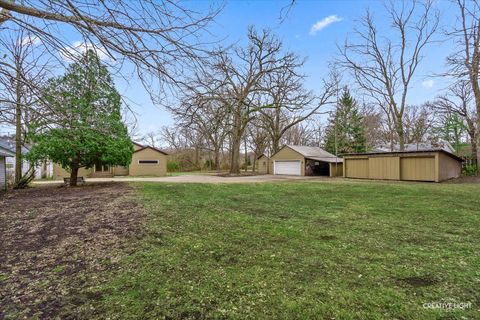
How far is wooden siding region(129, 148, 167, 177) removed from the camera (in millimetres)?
25125

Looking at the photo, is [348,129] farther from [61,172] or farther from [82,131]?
[61,172]

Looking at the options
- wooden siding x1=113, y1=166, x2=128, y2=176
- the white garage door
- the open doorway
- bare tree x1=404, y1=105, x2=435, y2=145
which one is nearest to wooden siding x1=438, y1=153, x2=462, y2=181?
the open doorway

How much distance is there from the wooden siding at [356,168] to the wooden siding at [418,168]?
239cm

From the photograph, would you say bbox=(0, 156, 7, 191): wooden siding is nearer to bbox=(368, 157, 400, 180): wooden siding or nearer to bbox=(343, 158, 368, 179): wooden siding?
bbox=(343, 158, 368, 179): wooden siding

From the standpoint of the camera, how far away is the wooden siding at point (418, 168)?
1488cm

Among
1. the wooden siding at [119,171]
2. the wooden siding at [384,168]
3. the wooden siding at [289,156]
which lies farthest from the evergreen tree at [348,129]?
the wooden siding at [119,171]

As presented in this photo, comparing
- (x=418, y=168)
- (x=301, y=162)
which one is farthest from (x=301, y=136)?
(x=418, y=168)

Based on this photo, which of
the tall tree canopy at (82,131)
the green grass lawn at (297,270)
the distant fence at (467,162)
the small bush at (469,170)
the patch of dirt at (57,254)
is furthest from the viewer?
the distant fence at (467,162)

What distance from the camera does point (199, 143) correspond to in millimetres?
36844

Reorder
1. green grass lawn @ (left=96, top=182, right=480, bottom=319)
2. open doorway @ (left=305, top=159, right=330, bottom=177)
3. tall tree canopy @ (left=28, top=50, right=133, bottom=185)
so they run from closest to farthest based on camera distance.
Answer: green grass lawn @ (left=96, top=182, right=480, bottom=319) → tall tree canopy @ (left=28, top=50, right=133, bottom=185) → open doorway @ (left=305, top=159, right=330, bottom=177)

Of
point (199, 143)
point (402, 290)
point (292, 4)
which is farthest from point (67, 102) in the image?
point (199, 143)

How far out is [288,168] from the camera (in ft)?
79.6

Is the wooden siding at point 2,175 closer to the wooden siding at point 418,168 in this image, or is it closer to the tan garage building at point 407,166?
the tan garage building at point 407,166

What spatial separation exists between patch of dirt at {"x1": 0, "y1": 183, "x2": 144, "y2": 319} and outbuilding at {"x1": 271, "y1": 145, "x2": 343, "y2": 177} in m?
19.1
